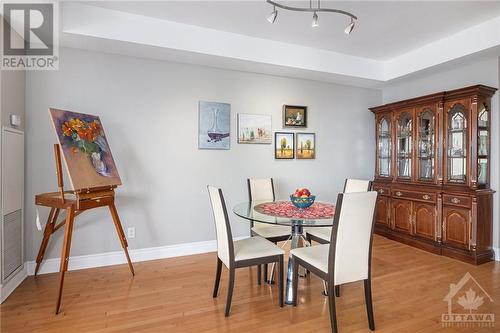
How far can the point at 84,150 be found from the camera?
8.82ft

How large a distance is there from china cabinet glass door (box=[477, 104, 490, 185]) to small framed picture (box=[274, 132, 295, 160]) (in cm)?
233

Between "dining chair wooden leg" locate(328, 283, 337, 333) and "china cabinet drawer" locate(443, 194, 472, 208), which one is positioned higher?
"china cabinet drawer" locate(443, 194, 472, 208)

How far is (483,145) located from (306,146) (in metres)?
2.22

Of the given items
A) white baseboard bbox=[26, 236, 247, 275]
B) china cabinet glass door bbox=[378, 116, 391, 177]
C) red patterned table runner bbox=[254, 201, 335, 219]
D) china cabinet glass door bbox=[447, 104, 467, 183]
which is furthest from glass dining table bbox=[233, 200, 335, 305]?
china cabinet glass door bbox=[378, 116, 391, 177]

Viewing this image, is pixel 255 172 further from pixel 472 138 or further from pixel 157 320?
pixel 472 138

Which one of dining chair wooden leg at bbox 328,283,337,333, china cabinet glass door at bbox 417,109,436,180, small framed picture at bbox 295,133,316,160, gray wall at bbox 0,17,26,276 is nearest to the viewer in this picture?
dining chair wooden leg at bbox 328,283,337,333

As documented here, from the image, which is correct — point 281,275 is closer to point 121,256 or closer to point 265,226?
point 265,226

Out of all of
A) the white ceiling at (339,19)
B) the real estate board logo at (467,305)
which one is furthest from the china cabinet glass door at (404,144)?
the real estate board logo at (467,305)

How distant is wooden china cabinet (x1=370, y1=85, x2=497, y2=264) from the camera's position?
3357mm

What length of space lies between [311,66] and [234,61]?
44.0 inches

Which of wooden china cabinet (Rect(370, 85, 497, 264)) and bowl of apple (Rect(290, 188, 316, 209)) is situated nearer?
bowl of apple (Rect(290, 188, 316, 209))

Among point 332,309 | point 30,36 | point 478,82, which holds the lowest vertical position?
point 332,309

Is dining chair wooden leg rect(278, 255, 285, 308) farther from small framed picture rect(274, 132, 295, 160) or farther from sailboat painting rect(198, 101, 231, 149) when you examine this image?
small framed picture rect(274, 132, 295, 160)

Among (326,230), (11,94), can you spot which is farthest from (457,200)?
(11,94)
